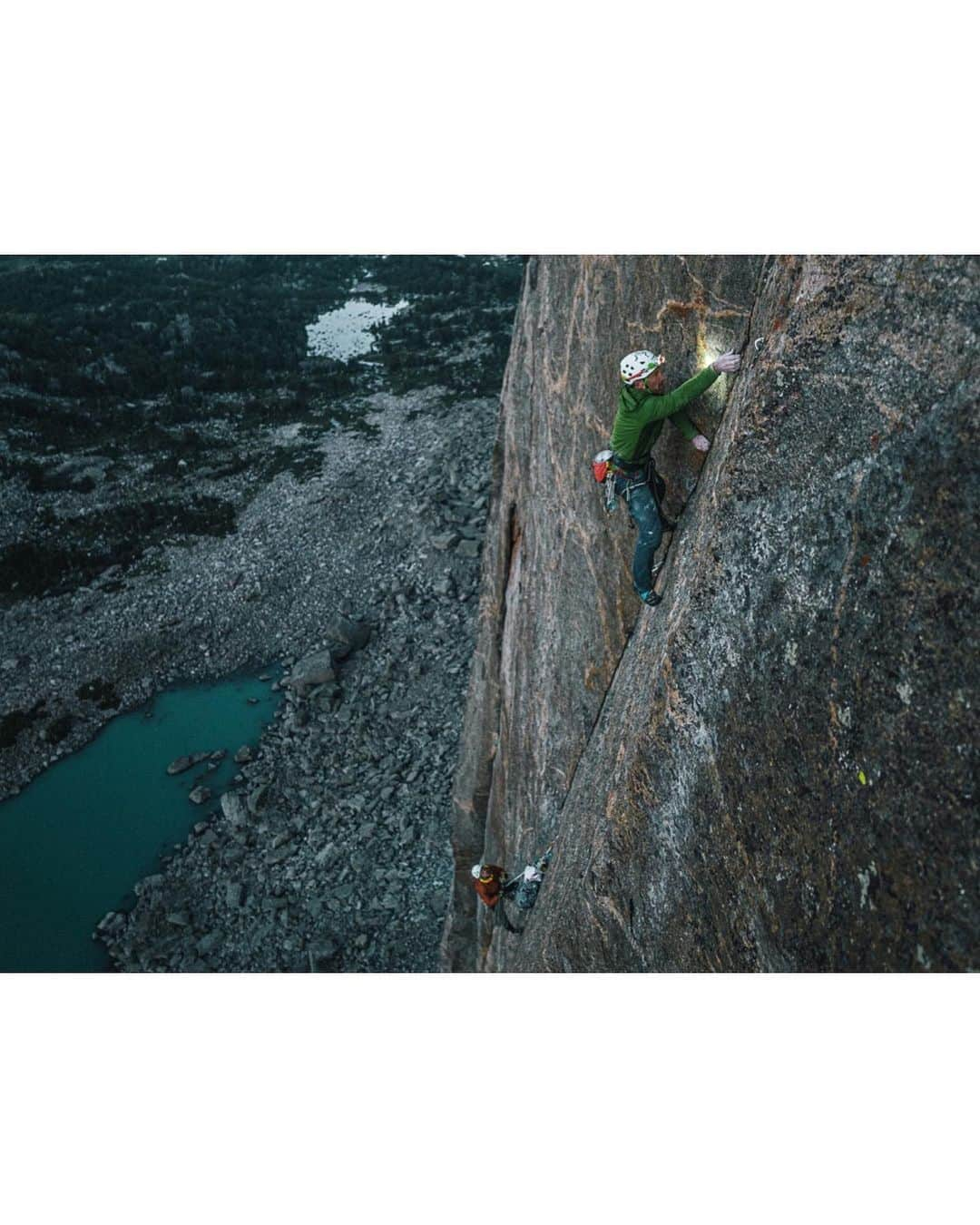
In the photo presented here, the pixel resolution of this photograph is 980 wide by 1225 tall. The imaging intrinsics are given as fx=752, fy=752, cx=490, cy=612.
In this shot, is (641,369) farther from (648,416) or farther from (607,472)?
(607,472)

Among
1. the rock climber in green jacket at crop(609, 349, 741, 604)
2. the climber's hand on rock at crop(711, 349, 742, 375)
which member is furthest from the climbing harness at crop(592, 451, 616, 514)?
the climber's hand on rock at crop(711, 349, 742, 375)

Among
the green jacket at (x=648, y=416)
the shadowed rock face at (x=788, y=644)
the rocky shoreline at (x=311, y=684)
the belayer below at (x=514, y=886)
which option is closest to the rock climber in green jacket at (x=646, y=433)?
the green jacket at (x=648, y=416)

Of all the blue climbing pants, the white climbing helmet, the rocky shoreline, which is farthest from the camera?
the rocky shoreline

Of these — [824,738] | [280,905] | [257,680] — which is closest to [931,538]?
[824,738]

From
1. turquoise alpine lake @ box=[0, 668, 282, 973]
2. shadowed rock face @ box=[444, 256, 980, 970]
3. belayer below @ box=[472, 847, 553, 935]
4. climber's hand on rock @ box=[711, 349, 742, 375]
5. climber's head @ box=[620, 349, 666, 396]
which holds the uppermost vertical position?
climber's hand on rock @ box=[711, 349, 742, 375]

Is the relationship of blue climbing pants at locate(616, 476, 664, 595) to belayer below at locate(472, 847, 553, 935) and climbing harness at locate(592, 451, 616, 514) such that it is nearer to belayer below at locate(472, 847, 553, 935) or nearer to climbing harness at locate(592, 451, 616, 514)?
climbing harness at locate(592, 451, 616, 514)

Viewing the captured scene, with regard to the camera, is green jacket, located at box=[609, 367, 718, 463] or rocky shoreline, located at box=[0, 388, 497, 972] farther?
rocky shoreline, located at box=[0, 388, 497, 972]

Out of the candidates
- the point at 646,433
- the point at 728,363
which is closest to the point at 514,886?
the point at 646,433

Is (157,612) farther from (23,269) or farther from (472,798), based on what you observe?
(23,269)

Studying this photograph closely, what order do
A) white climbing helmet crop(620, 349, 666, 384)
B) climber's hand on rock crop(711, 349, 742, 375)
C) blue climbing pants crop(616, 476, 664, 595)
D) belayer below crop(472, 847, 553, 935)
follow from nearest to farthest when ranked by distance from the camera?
climber's hand on rock crop(711, 349, 742, 375) → white climbing helmet crop(620, 349, 666, 384) → blue climbing pants crop(616, 476, 664, 595) → belayer below crop(472, 847, 553, 935)
